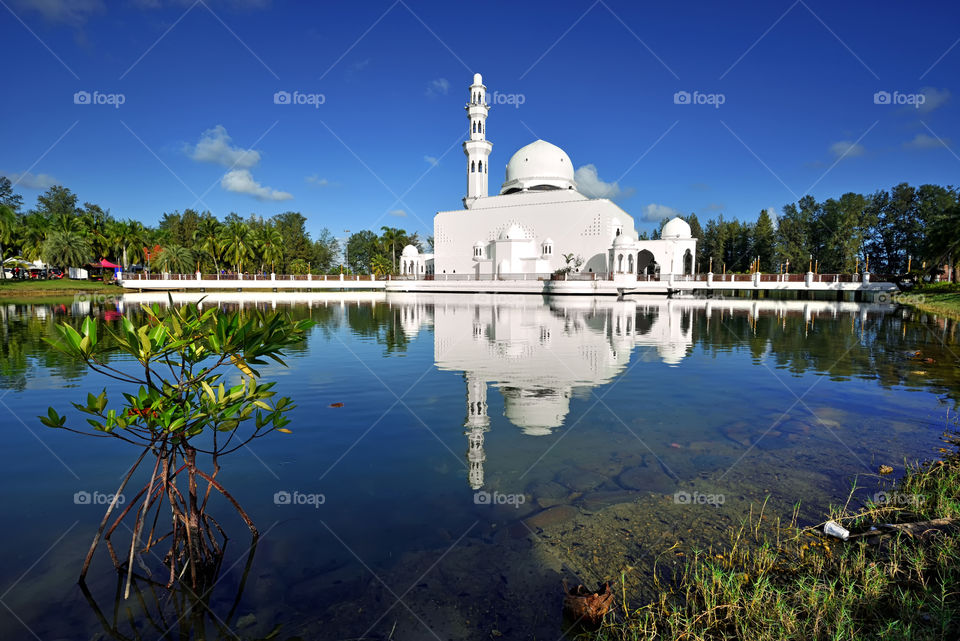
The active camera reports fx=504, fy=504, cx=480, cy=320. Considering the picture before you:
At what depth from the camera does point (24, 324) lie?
19906 millimetres

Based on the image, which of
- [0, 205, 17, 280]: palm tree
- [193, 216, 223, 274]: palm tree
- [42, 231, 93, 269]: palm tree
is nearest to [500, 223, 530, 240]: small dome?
[193, 216, 223, 274]: palm tree

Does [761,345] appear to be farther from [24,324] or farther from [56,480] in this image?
[24,324]

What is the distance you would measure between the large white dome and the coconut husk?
191 feet

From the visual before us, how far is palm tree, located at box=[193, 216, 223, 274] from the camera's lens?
195 feet

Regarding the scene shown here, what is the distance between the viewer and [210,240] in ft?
195

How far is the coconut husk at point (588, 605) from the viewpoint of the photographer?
3.19 meters

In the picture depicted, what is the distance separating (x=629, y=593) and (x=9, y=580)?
171 inches

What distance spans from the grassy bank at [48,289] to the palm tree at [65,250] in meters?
2.50

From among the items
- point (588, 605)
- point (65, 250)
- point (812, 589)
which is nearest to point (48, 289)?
point (65, 250)

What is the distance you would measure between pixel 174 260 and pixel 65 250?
10136mm

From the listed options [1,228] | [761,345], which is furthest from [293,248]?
[761,345]

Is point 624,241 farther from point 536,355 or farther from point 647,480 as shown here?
point 647,480

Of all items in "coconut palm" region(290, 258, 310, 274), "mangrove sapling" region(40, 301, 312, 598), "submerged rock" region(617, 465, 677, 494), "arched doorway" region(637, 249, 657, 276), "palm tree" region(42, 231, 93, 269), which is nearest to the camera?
"mangrove sapling" region(40, 301, 312, 598)

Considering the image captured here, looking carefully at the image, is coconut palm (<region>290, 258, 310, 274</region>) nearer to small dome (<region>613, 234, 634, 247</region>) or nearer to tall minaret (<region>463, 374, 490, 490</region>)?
small dome (<region>613, 234, 634, 247</region>)
